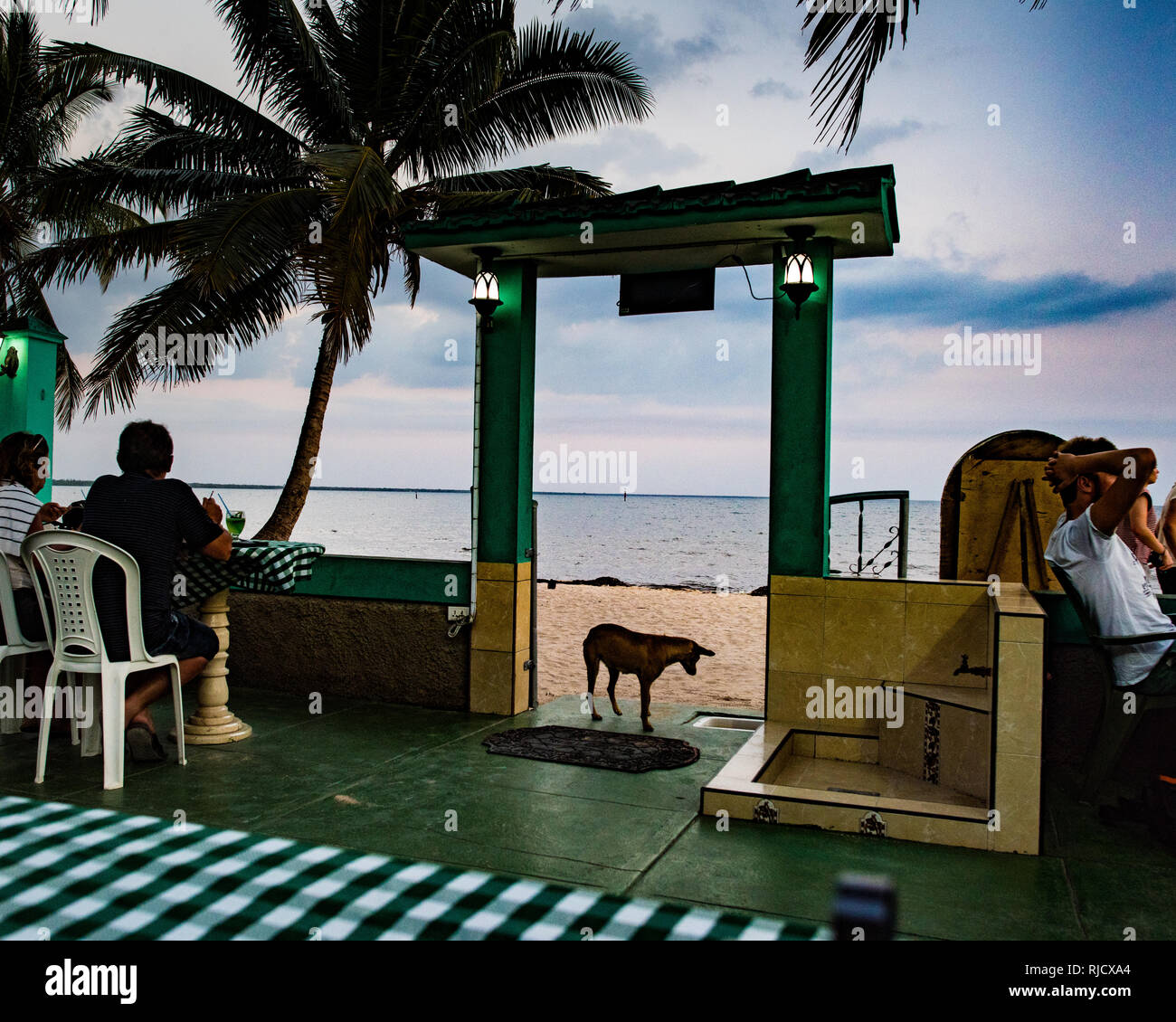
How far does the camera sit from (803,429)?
5.59 m

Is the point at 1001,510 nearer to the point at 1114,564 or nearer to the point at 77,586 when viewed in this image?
the point at 1114,564

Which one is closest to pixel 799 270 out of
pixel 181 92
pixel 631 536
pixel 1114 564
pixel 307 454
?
pixel 1114 564

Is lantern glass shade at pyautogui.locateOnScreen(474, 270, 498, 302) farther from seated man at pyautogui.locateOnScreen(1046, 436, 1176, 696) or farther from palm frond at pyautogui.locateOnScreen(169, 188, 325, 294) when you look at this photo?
palm frond at pyautogui.locateOnScreen(169, 188, 325, 294)

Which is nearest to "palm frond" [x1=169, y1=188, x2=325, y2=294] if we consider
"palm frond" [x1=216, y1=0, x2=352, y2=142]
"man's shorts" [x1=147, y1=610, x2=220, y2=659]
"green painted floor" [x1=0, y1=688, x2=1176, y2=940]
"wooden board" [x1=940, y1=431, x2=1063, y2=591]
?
"palm frond" [x1=216, y1=0, x2=352, y2=142]

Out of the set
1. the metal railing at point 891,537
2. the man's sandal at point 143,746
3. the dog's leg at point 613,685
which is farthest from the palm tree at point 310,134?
the man's sandal at point 143,746

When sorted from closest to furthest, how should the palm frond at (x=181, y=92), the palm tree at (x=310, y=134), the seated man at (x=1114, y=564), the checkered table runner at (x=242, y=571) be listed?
1. the seated man at (x=1114, y=564)
2. the checkered table runner at (x=242, y=571)
3. the palm frond at (x=181, y=92)
4. the palm tree at (x=310, y=134)

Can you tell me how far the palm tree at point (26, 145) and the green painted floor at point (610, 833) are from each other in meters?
10.6

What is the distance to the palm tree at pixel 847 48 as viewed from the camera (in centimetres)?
293

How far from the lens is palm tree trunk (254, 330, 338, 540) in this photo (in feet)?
40.2

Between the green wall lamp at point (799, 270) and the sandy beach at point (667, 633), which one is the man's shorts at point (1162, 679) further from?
the sandy beach at point (667, 633)

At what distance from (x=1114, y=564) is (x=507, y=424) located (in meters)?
3.78
